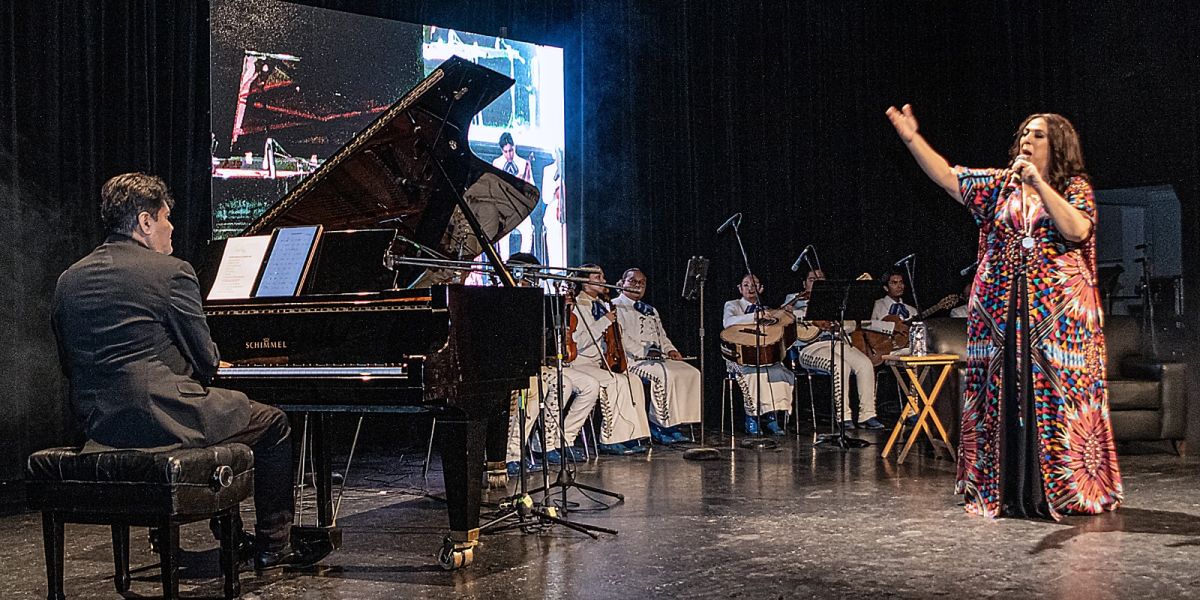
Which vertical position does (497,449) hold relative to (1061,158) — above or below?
below

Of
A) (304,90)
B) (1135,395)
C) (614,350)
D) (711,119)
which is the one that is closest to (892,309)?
(711,119)

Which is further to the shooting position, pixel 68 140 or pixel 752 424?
pixel 752 424

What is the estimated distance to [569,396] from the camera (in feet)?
23.4

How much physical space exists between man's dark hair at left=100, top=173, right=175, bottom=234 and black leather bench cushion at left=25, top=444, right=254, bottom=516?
74 centimetres

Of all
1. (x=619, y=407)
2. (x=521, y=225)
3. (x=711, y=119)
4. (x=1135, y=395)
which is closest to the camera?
(x=1135, y=395)

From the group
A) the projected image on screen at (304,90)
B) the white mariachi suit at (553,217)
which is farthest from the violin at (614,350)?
the projected image on screen at (304,90)

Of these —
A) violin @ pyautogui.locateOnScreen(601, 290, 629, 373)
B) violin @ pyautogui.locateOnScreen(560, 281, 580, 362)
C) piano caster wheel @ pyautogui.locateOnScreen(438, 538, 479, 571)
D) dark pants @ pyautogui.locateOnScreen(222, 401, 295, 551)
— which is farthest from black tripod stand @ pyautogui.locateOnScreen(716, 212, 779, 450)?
dark pants @ pyautogui.locateOnScreen(222, 401, 295, 551)

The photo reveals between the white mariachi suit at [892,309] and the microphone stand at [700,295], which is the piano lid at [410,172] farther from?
the white mariachi suit at [892,309]

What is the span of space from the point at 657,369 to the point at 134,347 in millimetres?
5073

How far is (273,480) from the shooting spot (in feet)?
13.1

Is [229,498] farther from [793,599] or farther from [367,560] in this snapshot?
[793,599]

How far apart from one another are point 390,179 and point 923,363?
356 centimetres

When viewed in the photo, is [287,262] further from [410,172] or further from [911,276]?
[911,276]

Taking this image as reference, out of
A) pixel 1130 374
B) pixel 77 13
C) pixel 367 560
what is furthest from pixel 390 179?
pixel 1130 374
